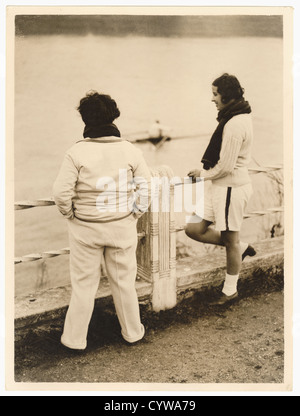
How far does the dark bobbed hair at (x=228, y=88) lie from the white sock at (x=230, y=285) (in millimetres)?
1261

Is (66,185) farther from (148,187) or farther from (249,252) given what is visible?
(249,252)

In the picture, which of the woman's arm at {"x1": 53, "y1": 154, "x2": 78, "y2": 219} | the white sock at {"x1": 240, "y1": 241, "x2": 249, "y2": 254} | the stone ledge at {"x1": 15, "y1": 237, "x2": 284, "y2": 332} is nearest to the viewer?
the woman's arm at {"x1": 53, "y1": 154, "x2": 78, "y2": 219}

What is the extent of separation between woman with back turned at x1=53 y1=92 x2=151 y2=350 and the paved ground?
0.10 metres

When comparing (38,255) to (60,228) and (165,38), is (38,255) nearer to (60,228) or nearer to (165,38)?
(60,228)

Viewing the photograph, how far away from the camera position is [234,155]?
11.0 ft

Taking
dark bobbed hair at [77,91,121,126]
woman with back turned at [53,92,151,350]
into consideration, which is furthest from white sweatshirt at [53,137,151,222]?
dark bobbed hair at [77,91,121,126]

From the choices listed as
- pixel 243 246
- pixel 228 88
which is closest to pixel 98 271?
pixel 243 246

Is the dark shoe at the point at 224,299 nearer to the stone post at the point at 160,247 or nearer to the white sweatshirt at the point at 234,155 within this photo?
the stone post at the point at 160,247

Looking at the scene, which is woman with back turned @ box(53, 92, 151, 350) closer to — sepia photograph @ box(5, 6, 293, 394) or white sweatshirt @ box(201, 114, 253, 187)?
sepia photograph @ box(5, 6, 293, 394)

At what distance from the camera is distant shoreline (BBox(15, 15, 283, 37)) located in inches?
131

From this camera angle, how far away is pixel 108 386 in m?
3.31

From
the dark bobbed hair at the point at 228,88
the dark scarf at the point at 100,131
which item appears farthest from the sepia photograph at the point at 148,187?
the dark scarf at the point at 100,131

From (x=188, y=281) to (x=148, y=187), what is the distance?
2.70 ft

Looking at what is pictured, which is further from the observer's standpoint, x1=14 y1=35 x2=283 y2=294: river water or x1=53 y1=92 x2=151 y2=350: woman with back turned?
x1=14 y1=35 x2=283 y2=294: river water
